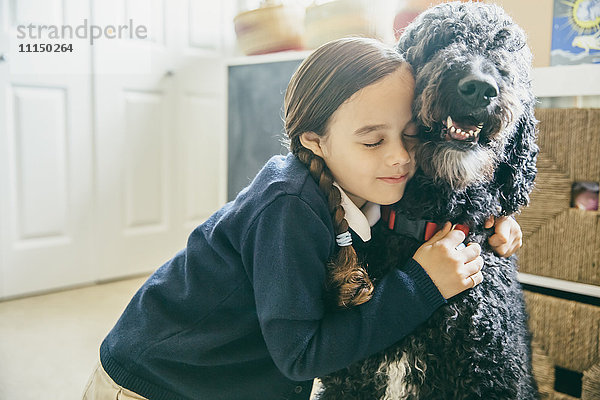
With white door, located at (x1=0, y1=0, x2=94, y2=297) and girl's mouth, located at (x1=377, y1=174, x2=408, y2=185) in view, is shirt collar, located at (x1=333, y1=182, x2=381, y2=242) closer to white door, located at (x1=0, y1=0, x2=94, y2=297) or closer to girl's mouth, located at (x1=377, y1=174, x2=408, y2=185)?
girl's mouth, located at (x1=377, y1=174, x2=408, y2=185)

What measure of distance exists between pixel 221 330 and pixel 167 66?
1943 millimetres

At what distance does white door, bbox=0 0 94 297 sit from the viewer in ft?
6.69

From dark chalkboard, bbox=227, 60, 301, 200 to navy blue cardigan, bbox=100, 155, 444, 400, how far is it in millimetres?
1053

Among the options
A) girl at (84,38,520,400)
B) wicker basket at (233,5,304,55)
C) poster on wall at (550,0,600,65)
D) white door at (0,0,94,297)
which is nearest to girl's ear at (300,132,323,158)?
girl at (84,38,520,400)

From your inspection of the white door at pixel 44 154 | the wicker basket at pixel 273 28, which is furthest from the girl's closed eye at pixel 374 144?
the white door at pixel 44 154

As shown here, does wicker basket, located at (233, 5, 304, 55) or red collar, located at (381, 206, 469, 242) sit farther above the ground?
wicker basket, located at (233, 5, 304, 55)

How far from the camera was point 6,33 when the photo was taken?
1983 mm

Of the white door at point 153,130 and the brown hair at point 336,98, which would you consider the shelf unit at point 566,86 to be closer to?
the brown hair at point 336,98

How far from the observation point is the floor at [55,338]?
1.40 metres

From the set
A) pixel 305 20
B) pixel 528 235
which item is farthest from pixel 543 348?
pixel 305 20

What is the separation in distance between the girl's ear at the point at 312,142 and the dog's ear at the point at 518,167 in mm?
267

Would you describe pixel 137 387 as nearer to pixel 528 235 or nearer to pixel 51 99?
pixel 528 235

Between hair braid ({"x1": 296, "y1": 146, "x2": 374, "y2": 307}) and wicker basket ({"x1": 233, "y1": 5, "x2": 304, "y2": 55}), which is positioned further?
wicker basket ({"x1": 233, "y1": 5, "x2": 304, "y2": 55})

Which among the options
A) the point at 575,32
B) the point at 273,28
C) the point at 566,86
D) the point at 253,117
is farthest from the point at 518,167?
the point at 273,28
